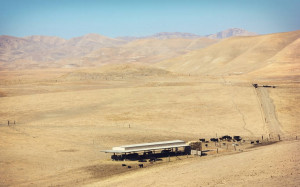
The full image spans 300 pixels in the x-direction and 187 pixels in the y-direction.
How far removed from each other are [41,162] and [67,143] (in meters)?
8.30

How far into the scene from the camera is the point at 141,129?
2248 inches

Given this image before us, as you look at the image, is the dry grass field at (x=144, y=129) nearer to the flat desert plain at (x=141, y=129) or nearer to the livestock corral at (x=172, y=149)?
the flat desert plain at (x=141, y=129)

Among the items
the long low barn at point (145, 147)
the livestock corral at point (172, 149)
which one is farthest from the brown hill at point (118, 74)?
the long low barn at point (145, 147)

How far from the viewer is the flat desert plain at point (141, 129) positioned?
107 ft

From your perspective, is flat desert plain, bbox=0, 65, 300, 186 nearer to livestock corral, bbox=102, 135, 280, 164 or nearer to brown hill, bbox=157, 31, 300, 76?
livestock corral, bbox=102, 135, 280, 164

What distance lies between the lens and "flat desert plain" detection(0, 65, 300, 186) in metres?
32.6

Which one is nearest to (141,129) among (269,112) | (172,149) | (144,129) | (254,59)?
(144,129)

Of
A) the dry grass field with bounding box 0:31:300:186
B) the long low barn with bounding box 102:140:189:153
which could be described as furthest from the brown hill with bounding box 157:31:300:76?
the long low barn with bounding box 102:140:189:153

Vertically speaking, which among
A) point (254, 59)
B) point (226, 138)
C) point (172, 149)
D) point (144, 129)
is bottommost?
point (172, 149)

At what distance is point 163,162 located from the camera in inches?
1590

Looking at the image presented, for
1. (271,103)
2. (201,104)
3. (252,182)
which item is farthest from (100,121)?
(252,182)

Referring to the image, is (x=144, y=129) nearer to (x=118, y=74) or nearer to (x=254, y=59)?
(x=118, y=74)

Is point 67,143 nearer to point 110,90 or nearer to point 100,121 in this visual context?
point 100,121

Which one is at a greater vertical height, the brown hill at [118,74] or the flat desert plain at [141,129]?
the brown hill at [118,74]
